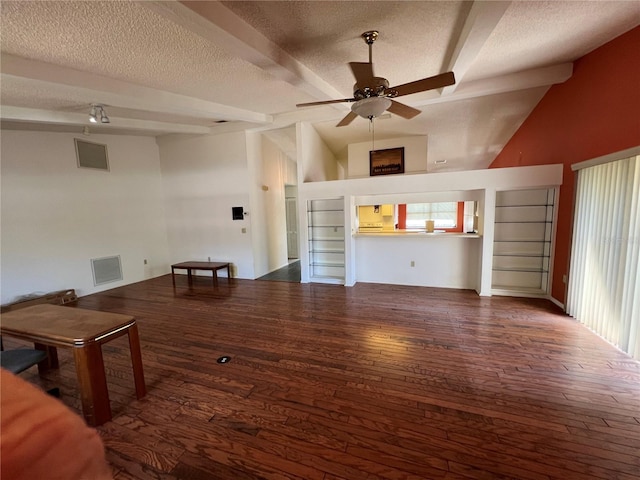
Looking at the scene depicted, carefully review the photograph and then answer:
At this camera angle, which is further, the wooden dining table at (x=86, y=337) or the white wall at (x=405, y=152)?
the white wall at (x=405, y=152)

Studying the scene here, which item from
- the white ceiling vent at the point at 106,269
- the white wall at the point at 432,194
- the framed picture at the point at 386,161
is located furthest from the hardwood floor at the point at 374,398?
the framed picture at the point at 386,161

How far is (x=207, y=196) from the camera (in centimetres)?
624

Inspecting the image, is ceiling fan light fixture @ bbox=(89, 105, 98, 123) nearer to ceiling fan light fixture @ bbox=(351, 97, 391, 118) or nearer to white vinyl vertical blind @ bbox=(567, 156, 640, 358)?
ceiling fan light fixture @ bbox=(351, 97, 391, 118)

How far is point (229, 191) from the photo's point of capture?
6039 millimetres

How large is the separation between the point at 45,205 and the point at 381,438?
20.5ft

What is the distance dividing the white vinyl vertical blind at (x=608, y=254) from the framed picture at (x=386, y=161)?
322 cm

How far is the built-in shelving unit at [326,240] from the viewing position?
5630 mm

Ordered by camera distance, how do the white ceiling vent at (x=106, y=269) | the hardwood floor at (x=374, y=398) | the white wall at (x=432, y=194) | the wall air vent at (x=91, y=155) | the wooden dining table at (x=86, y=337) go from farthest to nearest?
the white ceiling vent at (x=106, y=269), the wall air vent at (x=91, y=155), the white wall at (x=432, y=194), the wooden dining table at (x=86, y=337), the hardwood floor at (x=374, y=398)

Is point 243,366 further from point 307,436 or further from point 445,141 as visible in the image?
point 445,141

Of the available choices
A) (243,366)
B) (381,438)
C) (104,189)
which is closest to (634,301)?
(381,438)

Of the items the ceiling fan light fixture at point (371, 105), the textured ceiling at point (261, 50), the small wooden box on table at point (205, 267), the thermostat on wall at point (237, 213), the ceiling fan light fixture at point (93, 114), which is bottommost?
the small wooden box on table at point (205, 267)

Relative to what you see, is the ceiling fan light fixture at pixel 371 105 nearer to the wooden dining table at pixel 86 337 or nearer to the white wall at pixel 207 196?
the wooden dining table at pixel 86 337

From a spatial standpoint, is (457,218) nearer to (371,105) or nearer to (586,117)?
(586,117)

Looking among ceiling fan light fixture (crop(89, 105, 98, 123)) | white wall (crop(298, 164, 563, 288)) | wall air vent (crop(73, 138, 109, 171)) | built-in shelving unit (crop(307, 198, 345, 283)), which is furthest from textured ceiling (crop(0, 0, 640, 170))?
built-in shelving unit (crop(307, 198, 345, 283))
